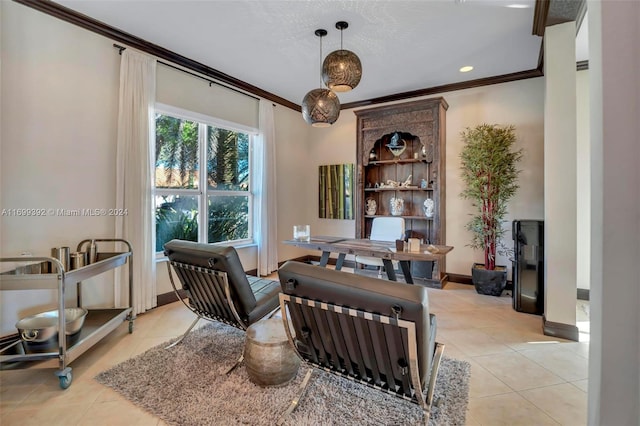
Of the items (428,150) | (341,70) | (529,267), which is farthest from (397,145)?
(341,70)

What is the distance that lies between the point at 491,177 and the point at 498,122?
869mm

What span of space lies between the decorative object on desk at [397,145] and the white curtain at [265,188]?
1912 mm

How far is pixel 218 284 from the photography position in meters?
2.03

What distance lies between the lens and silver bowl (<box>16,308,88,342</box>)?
1.99 meters

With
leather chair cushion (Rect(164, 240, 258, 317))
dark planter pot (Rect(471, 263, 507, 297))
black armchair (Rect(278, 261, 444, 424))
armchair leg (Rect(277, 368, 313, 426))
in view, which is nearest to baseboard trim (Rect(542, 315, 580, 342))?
dark planter pot (Rect(471, 263, 507, 297))

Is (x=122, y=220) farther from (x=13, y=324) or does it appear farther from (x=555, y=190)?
(x=555, y=190)

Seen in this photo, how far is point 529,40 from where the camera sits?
3.06m

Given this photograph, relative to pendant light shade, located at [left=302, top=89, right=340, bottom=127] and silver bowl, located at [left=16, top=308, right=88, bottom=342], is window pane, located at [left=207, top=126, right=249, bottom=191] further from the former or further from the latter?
silver bowl, located at [left=16, top=308, right=88, bottom=342]

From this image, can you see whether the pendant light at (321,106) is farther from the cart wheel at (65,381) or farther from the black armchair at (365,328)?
the cart wheel at (65,381)

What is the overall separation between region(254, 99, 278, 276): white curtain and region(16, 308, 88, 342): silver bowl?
2481mm

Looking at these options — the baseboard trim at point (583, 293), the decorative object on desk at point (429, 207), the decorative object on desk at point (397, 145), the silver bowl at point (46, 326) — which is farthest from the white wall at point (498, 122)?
the silver bowl at point (46, 326)

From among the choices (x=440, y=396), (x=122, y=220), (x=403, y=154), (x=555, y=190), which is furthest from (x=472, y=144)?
(x=122, y=220)

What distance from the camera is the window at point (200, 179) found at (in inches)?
137

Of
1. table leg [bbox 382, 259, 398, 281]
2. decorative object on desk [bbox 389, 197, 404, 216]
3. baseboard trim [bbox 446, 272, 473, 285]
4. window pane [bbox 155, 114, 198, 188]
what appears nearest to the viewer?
table leg [bbox 382, 259, 398, 281]
